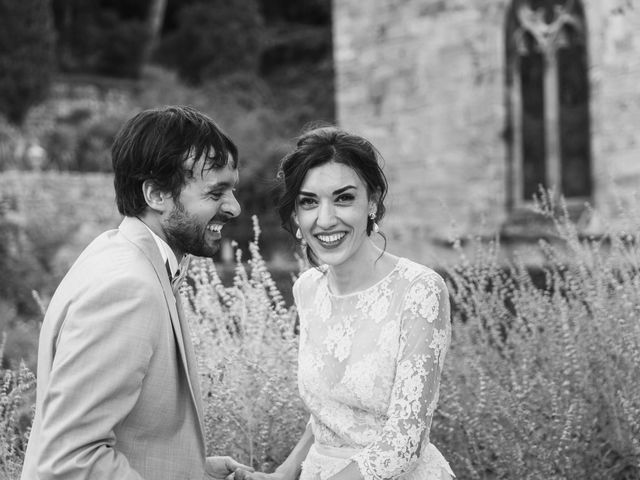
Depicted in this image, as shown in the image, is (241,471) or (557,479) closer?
(241,471)

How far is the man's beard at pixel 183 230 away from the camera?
228 centimetres

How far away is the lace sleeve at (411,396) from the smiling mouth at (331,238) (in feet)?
1.11

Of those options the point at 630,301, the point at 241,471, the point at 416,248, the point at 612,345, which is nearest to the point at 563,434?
the point at 612,345

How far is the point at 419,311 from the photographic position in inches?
95.3

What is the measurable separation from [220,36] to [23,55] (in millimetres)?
5978

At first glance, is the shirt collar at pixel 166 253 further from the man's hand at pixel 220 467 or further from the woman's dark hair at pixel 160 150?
the man's hand at pixel 220 467

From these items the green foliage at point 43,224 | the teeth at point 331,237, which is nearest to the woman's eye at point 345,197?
the teeth at point 331,237

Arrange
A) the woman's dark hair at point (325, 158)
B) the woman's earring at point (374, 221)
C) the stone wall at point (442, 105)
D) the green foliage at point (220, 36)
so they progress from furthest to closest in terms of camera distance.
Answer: the green foliage at point (220, 36), the stone wall at point (442, 105), the woman's earring at point (374, 221), the woman's dark hair at point (325, 158)

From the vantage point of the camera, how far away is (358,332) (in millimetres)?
2596

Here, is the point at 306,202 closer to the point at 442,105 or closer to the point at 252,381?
the point at 252,381

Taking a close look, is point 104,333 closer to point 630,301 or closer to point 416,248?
point 630,301

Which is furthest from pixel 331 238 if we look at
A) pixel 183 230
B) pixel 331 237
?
pixel 183 230

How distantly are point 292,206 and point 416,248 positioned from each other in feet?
26.5

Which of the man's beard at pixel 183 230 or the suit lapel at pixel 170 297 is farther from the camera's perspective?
the man's beard at pixel 183 230
